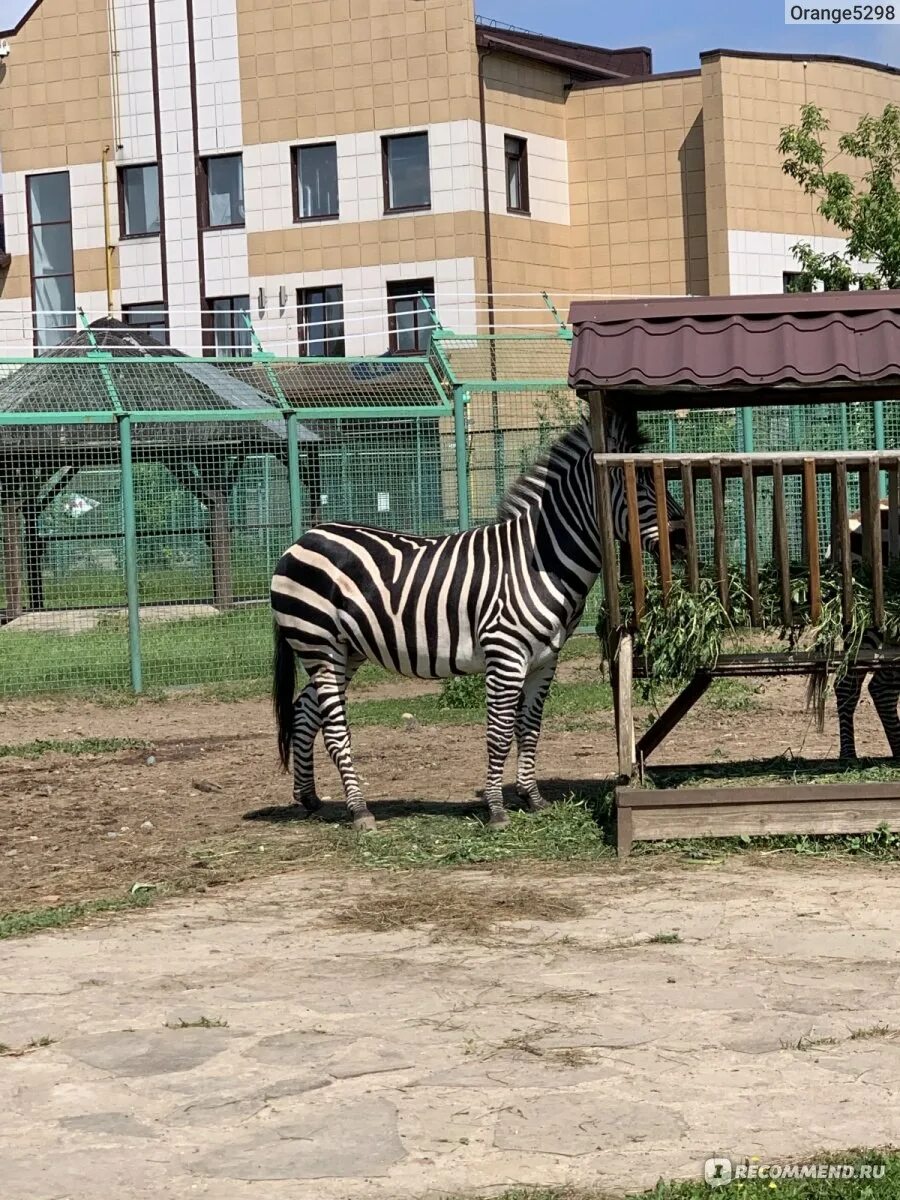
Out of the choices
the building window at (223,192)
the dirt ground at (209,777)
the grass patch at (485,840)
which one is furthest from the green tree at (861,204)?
the building window at (223,192)

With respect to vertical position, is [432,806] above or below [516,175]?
below

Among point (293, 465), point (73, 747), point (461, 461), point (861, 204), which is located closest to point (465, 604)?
Result: point (73, 747)

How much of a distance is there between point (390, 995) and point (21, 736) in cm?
759

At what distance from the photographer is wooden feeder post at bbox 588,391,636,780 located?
25.6 ft

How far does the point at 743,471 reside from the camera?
25.5 ft

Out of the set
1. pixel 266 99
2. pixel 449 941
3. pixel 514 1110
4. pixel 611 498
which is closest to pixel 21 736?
pixel 611 498

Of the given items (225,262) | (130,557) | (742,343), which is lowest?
(130,557)

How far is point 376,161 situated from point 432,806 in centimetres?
2358

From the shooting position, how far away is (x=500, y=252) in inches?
1220

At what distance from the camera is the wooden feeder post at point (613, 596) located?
308 inches

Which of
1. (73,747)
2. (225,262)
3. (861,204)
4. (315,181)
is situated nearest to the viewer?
(73,747)

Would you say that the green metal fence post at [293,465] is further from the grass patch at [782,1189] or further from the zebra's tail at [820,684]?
the grass patch at [782,1189]

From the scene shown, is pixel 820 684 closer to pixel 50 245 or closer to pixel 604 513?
pixel 604 513

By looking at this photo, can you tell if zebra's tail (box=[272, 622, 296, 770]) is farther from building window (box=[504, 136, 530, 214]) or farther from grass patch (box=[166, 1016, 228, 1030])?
building window (box=[504, 136, 530, 214])
